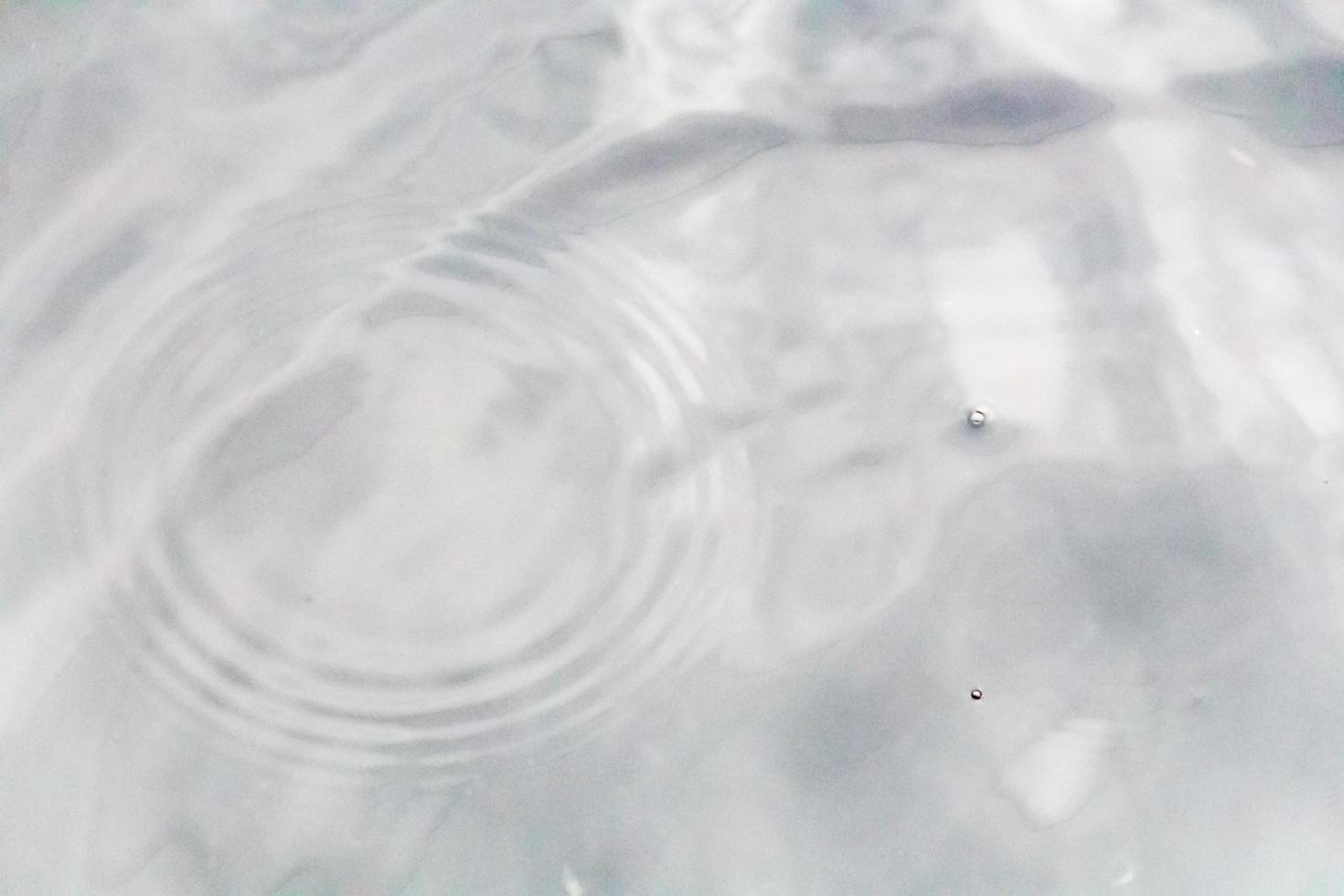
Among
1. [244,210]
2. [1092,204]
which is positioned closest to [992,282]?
[1092,204]

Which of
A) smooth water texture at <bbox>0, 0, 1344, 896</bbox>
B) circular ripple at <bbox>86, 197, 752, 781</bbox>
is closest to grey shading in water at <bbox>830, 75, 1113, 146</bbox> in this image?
smooth water texture at <bbox>0, 0, 1344, 896</bbox>

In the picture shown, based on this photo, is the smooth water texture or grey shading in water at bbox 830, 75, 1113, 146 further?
grey shading in water at bbox 830, 75, 1113, 146

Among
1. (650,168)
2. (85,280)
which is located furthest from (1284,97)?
(85,280)

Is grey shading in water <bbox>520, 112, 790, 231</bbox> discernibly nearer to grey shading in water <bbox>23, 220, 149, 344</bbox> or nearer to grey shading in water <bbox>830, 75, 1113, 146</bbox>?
grey shading in water <bbox>830, 75, 1113, 146</bbox>

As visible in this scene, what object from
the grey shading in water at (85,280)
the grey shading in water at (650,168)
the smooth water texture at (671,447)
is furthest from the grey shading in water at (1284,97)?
the grey shading in water at (85,280)

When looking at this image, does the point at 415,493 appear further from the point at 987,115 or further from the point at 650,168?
the point at 987,115

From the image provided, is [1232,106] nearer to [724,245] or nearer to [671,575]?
[724,245]

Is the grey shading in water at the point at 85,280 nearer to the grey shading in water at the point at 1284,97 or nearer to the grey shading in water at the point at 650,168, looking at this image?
the grey shading in water at the point at 650,168
